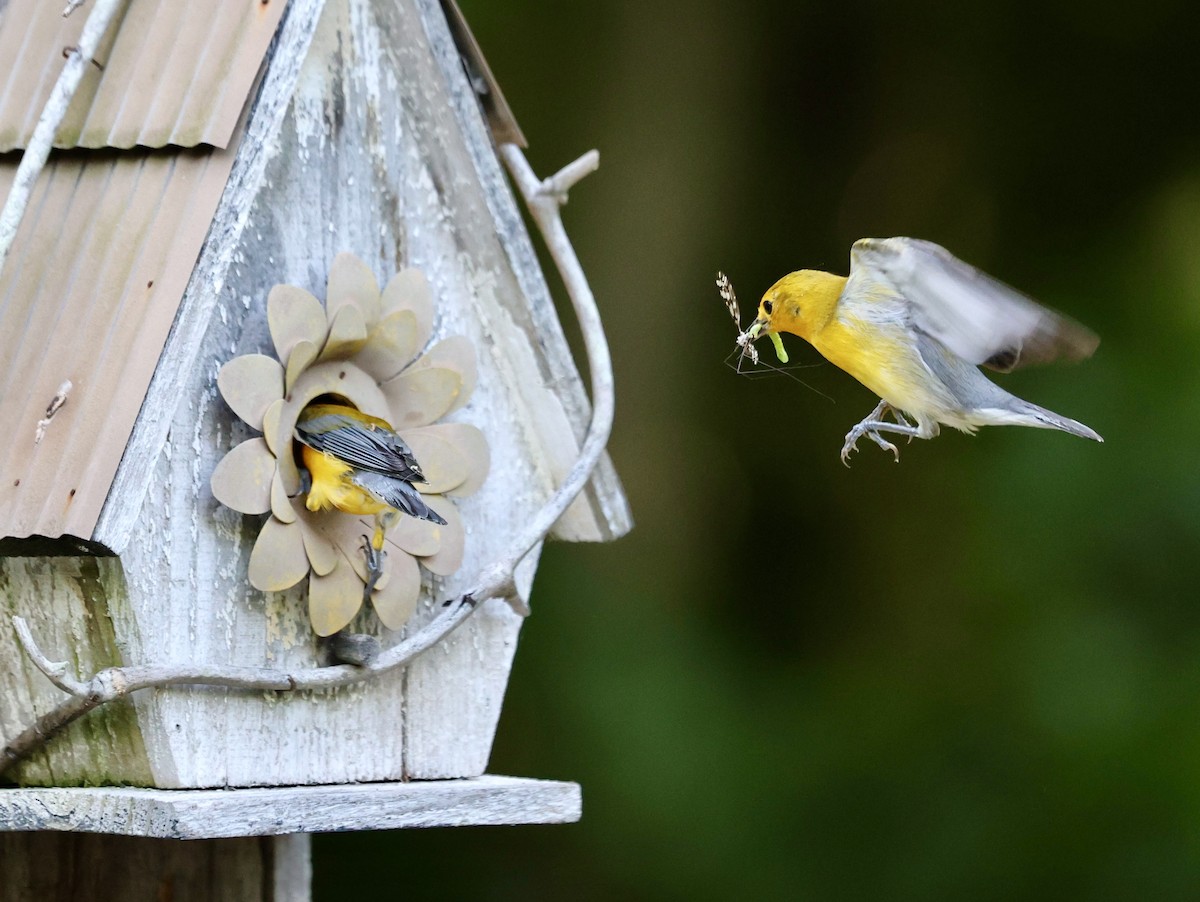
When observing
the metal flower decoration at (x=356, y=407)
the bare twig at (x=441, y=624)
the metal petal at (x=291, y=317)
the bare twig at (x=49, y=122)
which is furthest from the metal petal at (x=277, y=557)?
the bare twig at (x=49, y=122)

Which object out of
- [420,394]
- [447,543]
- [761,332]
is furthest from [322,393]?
[761,332]

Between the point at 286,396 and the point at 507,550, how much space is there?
42cm

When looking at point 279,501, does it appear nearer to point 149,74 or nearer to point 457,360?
point 457,360

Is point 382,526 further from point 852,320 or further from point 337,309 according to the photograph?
point 852,320

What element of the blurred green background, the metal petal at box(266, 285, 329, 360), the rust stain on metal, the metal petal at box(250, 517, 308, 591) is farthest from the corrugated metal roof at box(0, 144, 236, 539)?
the blurred green background

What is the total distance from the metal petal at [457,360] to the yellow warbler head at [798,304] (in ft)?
2.22

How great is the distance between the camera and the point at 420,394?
85.7 inches

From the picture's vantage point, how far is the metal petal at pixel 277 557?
1.93m

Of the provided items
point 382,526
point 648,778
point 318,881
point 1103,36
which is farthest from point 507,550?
point 1103,36

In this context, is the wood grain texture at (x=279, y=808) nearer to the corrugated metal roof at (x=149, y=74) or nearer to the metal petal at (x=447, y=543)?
the metal petal at (x=447, y=543)

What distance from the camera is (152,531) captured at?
188 cm

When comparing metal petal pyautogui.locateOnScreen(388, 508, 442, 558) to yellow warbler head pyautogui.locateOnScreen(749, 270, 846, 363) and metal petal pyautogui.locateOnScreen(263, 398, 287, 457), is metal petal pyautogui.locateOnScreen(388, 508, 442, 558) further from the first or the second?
yellow warbler head pyautogui.locateOnScreen(749, 270, 846, 363)

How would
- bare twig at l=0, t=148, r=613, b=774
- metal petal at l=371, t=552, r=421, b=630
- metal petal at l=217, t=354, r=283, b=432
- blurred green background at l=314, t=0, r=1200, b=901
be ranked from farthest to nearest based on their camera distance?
blurred green background at l=314, t=0, r=1200, b=901 < metal petal at l=371, t=552, r=421, b=630 < metal petal at l=217, t=354, r=283, b=432 < bare twig at l=0, t=148, r=613, b=774

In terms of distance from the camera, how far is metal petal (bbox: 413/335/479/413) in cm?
220
